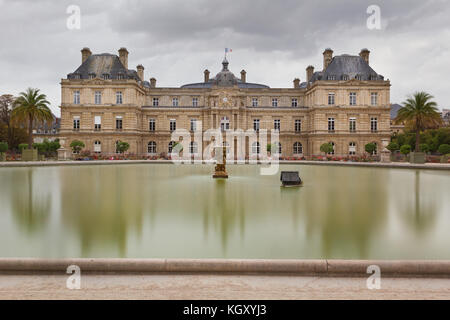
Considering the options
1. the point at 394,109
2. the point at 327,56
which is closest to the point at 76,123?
the point at 327,56

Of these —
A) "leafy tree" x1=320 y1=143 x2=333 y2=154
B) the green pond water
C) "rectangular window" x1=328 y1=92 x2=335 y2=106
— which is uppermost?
"rectangular window" x1=328 y1=92 x2=335 y2=106

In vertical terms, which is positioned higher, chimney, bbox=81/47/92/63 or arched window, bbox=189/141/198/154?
chimney, bbox=81/47/92/63

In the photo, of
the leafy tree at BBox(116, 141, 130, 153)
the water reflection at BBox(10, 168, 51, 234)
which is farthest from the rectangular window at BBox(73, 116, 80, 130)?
the water reflection at BBox(10, 168, 51, 234)

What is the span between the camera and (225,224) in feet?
30.1

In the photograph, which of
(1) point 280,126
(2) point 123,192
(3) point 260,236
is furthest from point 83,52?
(3) point 260,236

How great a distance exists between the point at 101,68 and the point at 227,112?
20.6 meters

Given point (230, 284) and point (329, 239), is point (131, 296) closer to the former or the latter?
point (230, 284)

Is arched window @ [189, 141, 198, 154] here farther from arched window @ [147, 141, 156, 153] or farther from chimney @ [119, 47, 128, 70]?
chimney @ [119, 47, 128, 70]

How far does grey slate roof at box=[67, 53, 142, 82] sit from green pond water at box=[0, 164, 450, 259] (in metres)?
42.4

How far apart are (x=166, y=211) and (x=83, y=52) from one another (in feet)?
172

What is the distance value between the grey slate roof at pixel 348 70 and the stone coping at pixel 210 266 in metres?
51.7

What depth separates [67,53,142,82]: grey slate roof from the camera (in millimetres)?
53500

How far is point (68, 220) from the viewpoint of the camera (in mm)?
9570

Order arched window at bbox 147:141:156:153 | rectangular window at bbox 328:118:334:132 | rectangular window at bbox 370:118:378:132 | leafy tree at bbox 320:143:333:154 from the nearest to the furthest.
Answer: leafy tree at bbox 320:143:333:154 → rectangular window at bbox 328:118:334:132 → rectangular window at bbox 370:118:378:132 → arched window at bbox 147:141:156:153
